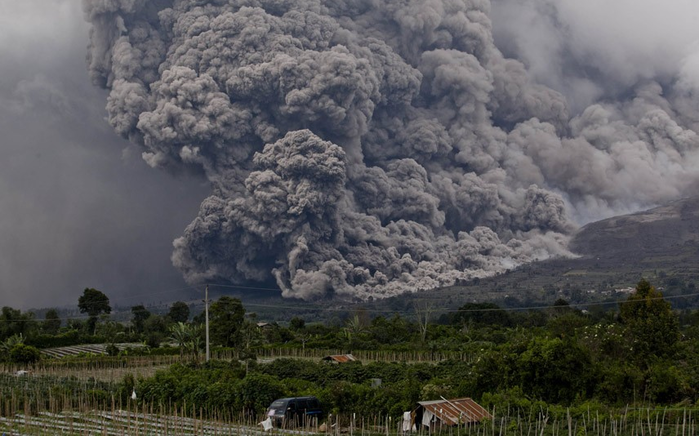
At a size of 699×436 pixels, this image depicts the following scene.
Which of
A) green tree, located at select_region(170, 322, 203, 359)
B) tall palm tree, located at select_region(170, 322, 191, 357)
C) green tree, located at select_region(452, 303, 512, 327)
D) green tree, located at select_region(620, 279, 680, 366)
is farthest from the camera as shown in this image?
green tree, located at select_region(452, 303, 512, 327)

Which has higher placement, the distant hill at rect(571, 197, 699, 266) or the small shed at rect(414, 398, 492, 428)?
the distant hill at rect(571, 197, 699, 266)

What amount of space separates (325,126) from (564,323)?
187ft

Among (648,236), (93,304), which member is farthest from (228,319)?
(648,236)

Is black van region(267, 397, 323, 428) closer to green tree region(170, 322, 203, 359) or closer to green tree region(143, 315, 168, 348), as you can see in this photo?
green tree region(170, 322, 203, 359)

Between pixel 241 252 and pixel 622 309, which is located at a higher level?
pixel 241 252

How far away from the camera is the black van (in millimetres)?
26609

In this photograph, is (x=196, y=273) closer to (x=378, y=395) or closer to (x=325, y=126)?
(x=325, y=126)

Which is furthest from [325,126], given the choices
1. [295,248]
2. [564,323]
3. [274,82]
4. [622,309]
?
[622,309]

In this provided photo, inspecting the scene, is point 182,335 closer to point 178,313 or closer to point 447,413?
point 178,313

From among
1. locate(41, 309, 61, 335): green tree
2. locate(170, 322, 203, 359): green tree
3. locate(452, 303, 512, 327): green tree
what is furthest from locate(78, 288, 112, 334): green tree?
locate(452, 303, 512, 327): green tree

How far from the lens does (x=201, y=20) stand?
325 feet

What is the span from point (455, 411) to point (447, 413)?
30cm

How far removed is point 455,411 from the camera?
25.1 m

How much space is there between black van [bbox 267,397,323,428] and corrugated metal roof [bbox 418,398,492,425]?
3970 mm
